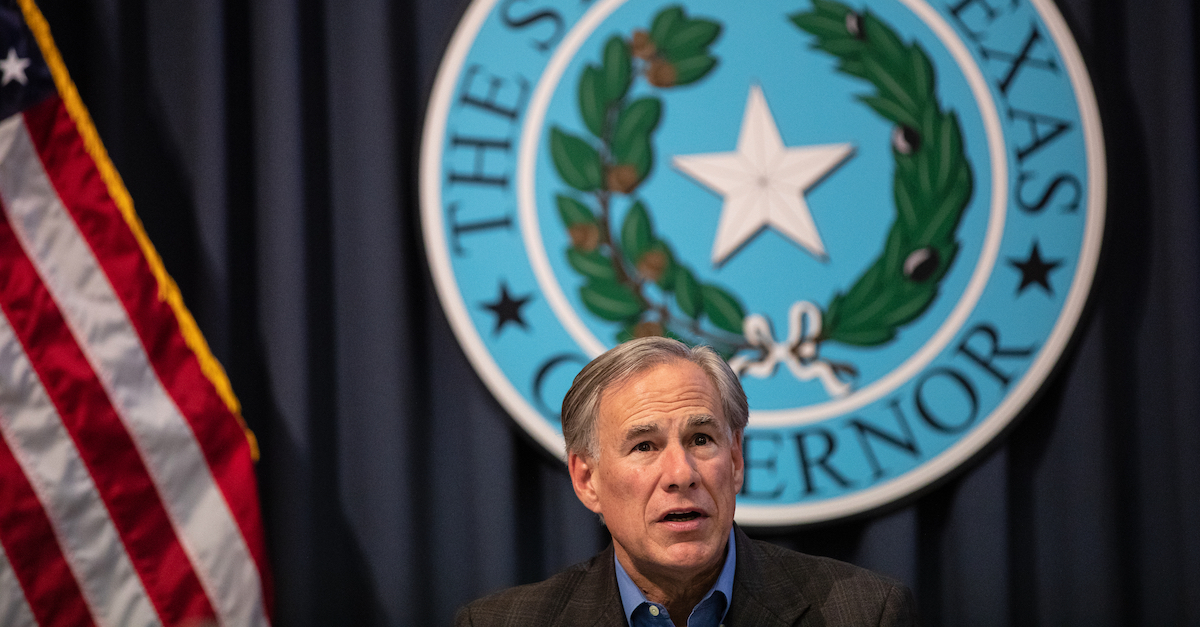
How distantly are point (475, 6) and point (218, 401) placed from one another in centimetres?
103

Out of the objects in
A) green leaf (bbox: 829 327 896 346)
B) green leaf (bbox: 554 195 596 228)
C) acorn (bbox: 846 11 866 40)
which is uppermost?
acorn (bbox: 846 11 866 40)

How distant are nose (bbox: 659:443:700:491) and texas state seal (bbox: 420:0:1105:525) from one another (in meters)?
0.71

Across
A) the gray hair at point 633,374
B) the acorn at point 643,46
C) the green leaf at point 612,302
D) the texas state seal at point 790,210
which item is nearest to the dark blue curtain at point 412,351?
the texas state seal at point 790,210

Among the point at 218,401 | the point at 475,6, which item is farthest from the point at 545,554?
the point at 475,6

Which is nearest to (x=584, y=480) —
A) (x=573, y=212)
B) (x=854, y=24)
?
(x=573, y=212)

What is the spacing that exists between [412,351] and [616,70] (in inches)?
31.2

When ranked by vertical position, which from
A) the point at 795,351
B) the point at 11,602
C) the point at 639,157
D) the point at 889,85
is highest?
the point at 889,85

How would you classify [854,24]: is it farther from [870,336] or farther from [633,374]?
[633,374]

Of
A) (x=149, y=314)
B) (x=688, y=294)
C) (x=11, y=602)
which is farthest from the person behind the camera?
(x=688, y=294)

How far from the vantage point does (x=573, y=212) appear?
238 centimetres

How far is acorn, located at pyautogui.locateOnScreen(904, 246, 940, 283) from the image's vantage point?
2.31 m

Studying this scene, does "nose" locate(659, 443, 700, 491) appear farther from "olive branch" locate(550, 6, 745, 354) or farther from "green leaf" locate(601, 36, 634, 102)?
"green leaf" locate(601, 36, 634, 102)

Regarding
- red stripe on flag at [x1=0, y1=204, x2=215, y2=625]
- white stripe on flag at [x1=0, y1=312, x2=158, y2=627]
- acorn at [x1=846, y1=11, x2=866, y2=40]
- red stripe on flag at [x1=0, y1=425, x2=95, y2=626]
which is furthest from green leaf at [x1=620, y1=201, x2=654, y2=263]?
red stripe on flag at [x1=0, y1=425, x2=95, y2=626]

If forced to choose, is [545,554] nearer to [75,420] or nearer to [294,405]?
[294,405]
